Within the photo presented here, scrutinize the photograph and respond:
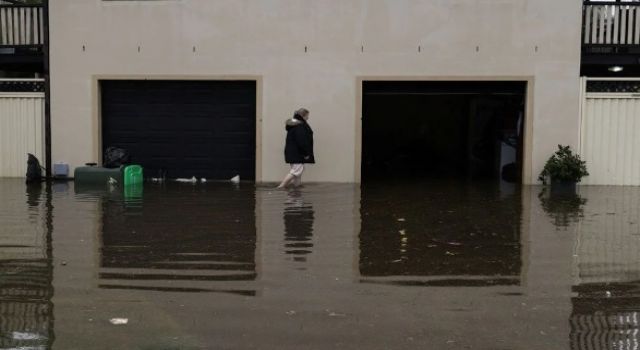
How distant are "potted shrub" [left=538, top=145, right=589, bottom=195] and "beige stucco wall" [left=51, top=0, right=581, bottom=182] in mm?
533

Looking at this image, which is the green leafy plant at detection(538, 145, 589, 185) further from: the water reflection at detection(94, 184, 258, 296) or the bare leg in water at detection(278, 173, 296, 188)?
the water reflection at detection(94, 184, 258, 296)

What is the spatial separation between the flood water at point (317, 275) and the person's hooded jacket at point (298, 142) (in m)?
2.45

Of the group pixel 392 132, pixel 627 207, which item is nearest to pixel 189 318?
pixel 627 207

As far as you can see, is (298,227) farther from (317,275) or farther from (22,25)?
(22,25)

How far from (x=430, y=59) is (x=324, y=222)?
6116mm

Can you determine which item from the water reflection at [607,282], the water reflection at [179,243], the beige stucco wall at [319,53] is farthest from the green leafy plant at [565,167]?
the water reflection at [179,243]

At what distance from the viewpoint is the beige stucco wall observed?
14.4m

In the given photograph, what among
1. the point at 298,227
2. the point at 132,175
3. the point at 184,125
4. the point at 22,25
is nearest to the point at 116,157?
the point at 132,175

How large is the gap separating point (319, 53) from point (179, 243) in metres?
7.47

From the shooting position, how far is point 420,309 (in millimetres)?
5469

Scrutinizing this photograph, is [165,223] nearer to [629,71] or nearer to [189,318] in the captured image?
[189,318]

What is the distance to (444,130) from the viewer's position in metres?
22.6

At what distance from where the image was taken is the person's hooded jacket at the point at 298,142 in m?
13.7

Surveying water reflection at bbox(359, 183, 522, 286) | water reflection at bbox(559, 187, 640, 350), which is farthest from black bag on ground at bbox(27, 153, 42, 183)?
water reflection at bbox(559, 187, 640, 350)
